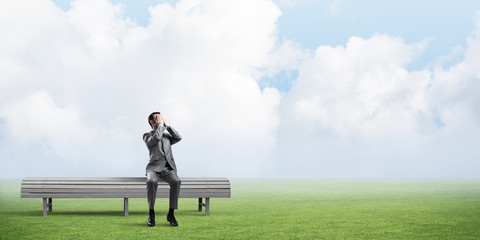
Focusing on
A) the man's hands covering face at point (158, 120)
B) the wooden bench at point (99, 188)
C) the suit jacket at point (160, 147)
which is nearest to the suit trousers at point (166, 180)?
the suit jacket at point (160, 147)

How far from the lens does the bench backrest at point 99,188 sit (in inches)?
468

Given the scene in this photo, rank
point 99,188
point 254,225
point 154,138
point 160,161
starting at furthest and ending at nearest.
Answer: point 99,188 → point 254,225 → point 160,161 → point 154,138

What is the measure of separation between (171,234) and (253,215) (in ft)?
12.5

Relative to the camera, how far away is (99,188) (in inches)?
470

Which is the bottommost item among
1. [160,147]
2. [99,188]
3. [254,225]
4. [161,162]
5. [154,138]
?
[254,225]

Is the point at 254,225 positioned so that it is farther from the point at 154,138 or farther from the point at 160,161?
the point at 154,138

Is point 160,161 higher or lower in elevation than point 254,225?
higher

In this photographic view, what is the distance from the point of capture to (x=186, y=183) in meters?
12.1

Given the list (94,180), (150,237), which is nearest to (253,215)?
(94,180)

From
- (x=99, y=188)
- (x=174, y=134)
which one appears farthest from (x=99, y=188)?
(x=174, y=134)

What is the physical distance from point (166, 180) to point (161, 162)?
33 centimetres

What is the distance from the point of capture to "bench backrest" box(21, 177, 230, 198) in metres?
11.9

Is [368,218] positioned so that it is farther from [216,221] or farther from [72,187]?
[72,187]

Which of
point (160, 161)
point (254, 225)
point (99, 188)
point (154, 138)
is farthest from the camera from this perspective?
point (99, 188)
